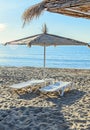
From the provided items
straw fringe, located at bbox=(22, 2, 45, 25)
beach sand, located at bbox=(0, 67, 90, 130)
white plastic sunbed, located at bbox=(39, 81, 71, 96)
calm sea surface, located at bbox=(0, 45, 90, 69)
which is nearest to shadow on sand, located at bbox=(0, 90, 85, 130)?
beach sand, located at bbox=(0, 67, 90, 130)

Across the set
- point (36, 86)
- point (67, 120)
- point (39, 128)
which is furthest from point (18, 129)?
point (36, 86)

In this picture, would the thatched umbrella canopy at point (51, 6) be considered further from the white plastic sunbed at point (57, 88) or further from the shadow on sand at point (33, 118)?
the white plastic sunbed at point (57, 88)

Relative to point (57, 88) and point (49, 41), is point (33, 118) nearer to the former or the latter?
point (57, 88)

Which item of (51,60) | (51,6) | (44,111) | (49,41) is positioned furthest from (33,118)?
(51,60)

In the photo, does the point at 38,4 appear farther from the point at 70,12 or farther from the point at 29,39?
the point at 29,39

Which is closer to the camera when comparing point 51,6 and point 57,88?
point 51,6

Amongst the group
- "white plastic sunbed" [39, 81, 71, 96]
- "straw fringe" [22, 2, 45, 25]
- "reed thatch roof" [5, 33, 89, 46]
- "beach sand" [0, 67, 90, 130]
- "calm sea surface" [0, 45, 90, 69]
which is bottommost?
"calm sea surface" [0, 45, 90, 69]

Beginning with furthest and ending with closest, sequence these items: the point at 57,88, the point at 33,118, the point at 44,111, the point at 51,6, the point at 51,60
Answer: the point at 51,60
the point at 57,88
the point at 44,111
the point at 33,118
the point at 51,6

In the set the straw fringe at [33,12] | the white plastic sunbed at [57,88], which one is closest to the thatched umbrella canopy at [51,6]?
the straw fringe at [33,12]

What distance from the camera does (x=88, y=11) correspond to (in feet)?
18.0

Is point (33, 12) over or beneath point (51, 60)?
over

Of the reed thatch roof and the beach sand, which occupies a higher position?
the reed thatch roof

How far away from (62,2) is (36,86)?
507 cm

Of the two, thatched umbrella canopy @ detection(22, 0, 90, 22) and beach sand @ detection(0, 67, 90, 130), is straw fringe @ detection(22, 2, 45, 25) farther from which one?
beach sand @ detection(0, 67, 90, 130)
